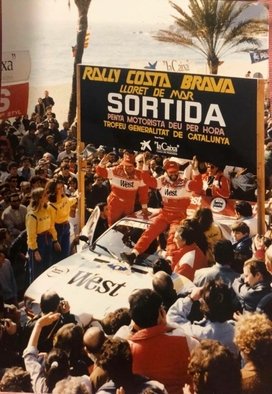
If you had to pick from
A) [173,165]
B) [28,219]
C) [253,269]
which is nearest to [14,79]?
[28,219]

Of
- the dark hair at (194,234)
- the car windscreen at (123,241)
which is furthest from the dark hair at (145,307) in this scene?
the dark hair at (194,234)

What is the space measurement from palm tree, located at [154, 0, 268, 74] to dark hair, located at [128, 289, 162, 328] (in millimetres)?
766

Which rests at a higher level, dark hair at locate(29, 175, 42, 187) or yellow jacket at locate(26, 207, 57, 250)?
dark hair at locate(29, 175, 42, 187)

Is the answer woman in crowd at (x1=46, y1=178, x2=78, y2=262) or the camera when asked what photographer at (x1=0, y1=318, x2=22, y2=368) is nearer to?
the camera

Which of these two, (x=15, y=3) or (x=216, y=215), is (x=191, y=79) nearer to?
(x=216, y=215)

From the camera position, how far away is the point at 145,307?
2.35 metres

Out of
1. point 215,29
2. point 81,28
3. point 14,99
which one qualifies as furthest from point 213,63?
point 14,99

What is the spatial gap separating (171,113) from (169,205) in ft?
1.02

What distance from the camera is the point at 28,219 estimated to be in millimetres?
2525

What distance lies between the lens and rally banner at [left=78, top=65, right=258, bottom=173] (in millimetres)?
2279

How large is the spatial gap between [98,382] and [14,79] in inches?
43.1

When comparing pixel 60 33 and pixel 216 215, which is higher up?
pixel 60 33

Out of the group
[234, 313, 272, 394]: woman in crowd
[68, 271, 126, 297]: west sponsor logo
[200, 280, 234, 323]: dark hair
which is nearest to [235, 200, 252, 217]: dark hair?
[200, 280, 234, 323]: dark hair

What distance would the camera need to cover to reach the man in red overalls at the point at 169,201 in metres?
2.38
